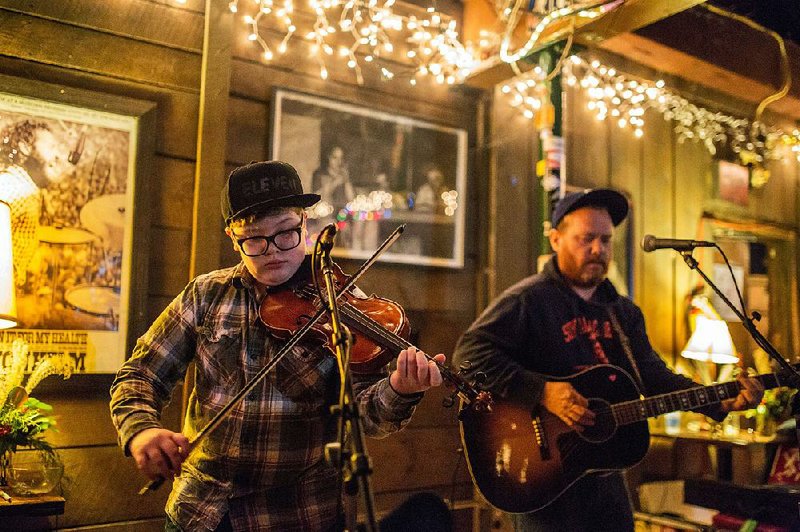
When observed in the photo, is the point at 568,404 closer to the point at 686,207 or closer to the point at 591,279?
the point at 591,279

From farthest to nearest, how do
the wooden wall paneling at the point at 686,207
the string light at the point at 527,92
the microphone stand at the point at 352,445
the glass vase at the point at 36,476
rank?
the wooden wall paneling at the point at 686,207 → the string light at the point at 527,92 → the glass vase at the point at 36,476 → the microphone stand at the point at 352,445

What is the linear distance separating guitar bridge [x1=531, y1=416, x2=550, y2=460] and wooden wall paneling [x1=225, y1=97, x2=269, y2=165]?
5.76 ft

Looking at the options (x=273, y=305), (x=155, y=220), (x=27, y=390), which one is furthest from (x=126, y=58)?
(x=273, y=305)

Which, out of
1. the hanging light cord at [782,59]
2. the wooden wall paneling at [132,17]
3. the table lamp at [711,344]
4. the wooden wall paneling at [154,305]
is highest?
the hanging light cord at [782,59]

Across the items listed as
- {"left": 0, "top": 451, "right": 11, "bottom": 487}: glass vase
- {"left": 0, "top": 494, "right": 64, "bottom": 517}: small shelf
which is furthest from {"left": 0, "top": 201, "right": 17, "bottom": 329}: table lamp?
{"left": 0, "top": 494, "right": 64, "bottom": 517}: small shelf

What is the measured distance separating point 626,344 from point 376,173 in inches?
61.1

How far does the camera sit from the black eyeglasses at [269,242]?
6.47 ft

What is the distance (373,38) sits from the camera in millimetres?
3566

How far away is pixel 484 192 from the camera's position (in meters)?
4.06

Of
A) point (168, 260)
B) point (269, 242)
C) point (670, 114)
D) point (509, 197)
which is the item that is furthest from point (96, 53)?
point (670, 114)

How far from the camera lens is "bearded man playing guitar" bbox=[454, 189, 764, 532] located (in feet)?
8.84

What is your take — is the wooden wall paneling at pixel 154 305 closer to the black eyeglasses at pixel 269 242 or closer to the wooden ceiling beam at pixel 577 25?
the black eyeglasses at pixel 269 242

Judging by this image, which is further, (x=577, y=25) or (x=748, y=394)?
(x=577, y=25)

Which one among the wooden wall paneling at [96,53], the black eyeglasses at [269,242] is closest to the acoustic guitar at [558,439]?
the black eyeglasses at [269,242]
